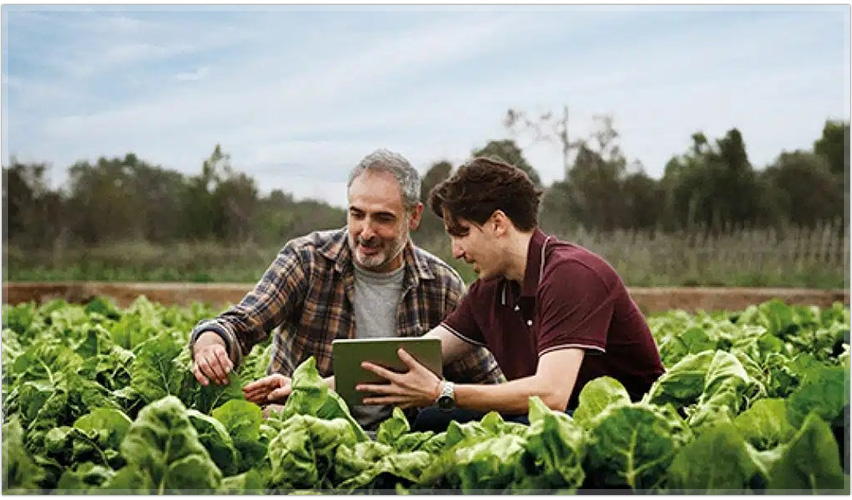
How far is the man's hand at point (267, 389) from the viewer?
11.4 feet

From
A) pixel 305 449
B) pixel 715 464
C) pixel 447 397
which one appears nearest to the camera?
pixel 715 464

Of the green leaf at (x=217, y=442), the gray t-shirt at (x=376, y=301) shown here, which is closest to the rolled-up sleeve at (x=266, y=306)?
the gray t-shirt at (x=376, y=301)

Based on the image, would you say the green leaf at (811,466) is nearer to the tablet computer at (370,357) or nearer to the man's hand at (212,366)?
the tablet computer at (370,357)

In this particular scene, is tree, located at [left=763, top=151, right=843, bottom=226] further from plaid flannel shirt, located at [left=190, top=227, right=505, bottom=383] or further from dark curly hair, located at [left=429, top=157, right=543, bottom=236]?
dark curly hair, located at [left=429, top=157, right=543, bottom=236]

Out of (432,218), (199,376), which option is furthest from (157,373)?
(432,218)

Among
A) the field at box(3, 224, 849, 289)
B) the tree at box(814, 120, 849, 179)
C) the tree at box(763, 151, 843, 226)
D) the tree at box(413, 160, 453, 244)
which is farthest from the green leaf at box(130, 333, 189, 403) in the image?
the tree at box(763, 151, 843, 226)

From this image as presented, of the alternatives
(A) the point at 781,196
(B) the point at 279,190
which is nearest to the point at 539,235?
(B) the point at 279,190

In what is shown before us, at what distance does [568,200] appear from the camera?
1310 centimetres

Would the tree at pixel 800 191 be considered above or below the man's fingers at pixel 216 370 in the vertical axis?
above

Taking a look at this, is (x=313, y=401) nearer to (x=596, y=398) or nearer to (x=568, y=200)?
(x=596, y=398)

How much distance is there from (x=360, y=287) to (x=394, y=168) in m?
0.65

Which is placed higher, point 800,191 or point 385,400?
point 800,191

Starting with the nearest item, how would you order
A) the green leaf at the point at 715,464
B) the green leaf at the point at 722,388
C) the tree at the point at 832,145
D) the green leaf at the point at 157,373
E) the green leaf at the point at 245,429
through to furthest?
the green leaf at the point at 715,464
the green leaf at the point at 245,429
the green leaf at the point at 722,388
the green leaf at the point at 157,373
the tree at the point at 832,145

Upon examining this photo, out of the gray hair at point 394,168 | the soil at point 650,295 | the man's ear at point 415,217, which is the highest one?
the gray hair at point 394,168
